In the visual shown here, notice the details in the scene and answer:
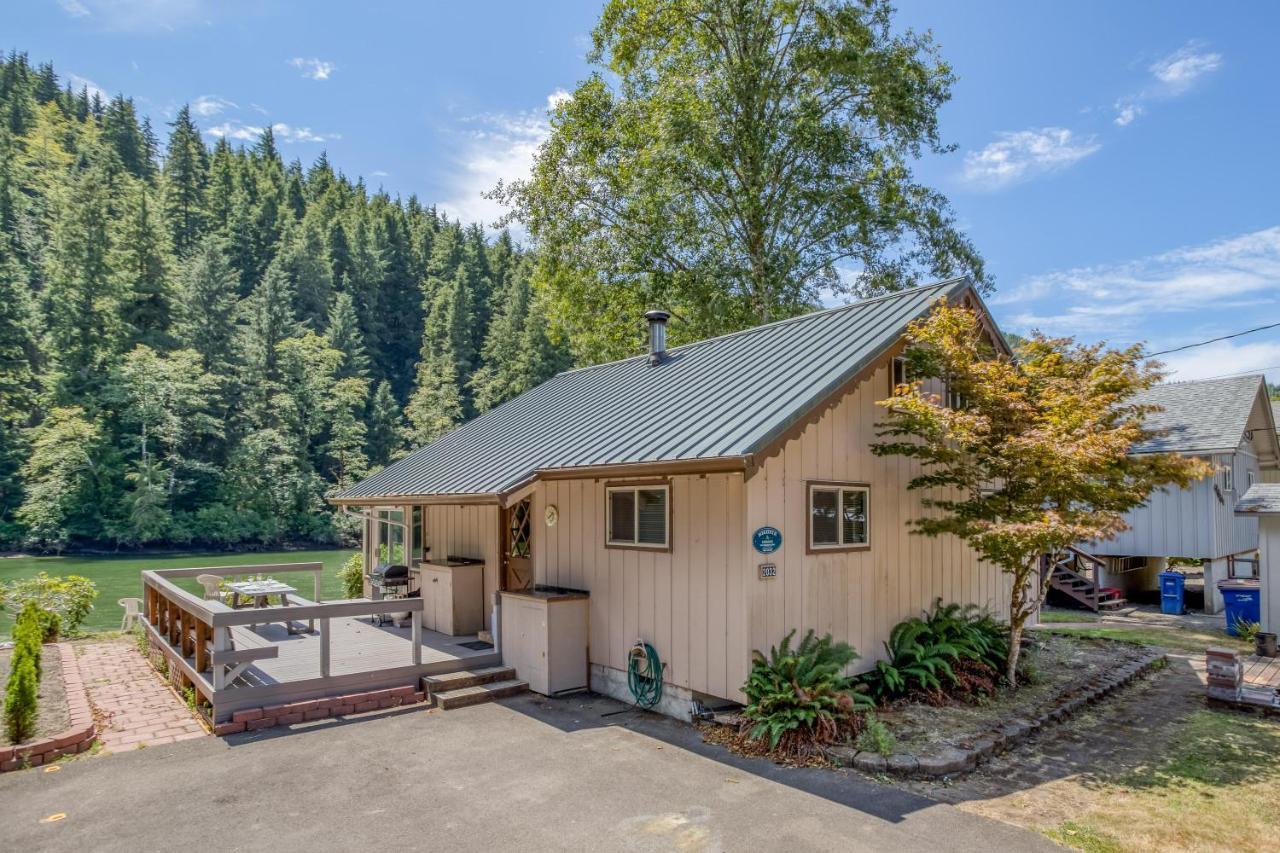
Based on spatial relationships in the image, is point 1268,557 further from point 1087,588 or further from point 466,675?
point 466,675

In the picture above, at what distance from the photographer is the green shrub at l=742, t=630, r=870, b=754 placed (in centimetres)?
568

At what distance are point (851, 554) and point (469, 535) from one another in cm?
578

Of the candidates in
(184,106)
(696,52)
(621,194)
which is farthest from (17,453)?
(184,106)

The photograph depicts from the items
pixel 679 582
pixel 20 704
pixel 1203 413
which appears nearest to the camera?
pixel 20 704

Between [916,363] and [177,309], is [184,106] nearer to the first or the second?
[177,309]

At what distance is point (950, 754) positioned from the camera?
5.41 m

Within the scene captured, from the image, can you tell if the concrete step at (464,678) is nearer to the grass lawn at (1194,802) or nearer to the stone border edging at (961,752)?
the stone border edging at (961,752)

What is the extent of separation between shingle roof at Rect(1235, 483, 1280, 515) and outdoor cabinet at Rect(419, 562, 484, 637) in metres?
11.1

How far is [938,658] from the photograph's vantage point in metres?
7.17

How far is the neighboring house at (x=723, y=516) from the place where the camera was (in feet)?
20.4

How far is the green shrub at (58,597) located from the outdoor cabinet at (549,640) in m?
8.82

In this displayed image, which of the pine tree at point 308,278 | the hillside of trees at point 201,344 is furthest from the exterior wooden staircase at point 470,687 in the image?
the pine tree at point 308,278

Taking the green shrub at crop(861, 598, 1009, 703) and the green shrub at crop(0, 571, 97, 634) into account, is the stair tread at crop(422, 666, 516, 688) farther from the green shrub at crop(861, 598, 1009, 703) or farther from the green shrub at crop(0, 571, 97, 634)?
the green shrub at crop(0, 571, 97, 634)

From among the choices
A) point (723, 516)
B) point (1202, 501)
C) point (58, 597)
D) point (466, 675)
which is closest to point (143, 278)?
point (58, 597)
